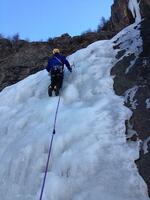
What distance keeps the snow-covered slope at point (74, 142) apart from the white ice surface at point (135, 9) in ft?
10.4

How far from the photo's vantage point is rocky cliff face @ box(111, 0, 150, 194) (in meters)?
7.36

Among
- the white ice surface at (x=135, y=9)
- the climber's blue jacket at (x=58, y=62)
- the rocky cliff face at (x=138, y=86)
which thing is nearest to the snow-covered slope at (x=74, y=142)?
the rocky cliff face at (x=138, y=86)

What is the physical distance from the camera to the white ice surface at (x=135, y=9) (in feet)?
46.4

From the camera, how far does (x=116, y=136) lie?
7.82m

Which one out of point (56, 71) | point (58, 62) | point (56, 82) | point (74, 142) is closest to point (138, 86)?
point (74, 142)

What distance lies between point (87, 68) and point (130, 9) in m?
5.27

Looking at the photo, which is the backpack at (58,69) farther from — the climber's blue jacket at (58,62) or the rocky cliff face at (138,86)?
the rocky cliff face at (138,86)

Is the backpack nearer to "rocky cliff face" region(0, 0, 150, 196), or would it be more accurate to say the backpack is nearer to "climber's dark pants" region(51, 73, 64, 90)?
"climber's dark pants" region(51, 73, 64, 90)

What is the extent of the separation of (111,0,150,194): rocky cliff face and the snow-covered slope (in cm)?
16

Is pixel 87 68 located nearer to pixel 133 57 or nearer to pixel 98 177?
pixel 133 57

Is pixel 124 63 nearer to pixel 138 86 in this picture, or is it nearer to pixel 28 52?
pixel 138 86

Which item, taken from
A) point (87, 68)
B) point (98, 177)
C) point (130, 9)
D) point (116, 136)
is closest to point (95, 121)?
point (116, 136)

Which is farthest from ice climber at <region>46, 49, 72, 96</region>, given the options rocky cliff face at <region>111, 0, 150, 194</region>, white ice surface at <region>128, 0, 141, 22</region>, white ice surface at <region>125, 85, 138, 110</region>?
white ice surface at <region>128, 0, 141, 22</region>

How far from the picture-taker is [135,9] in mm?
14531
